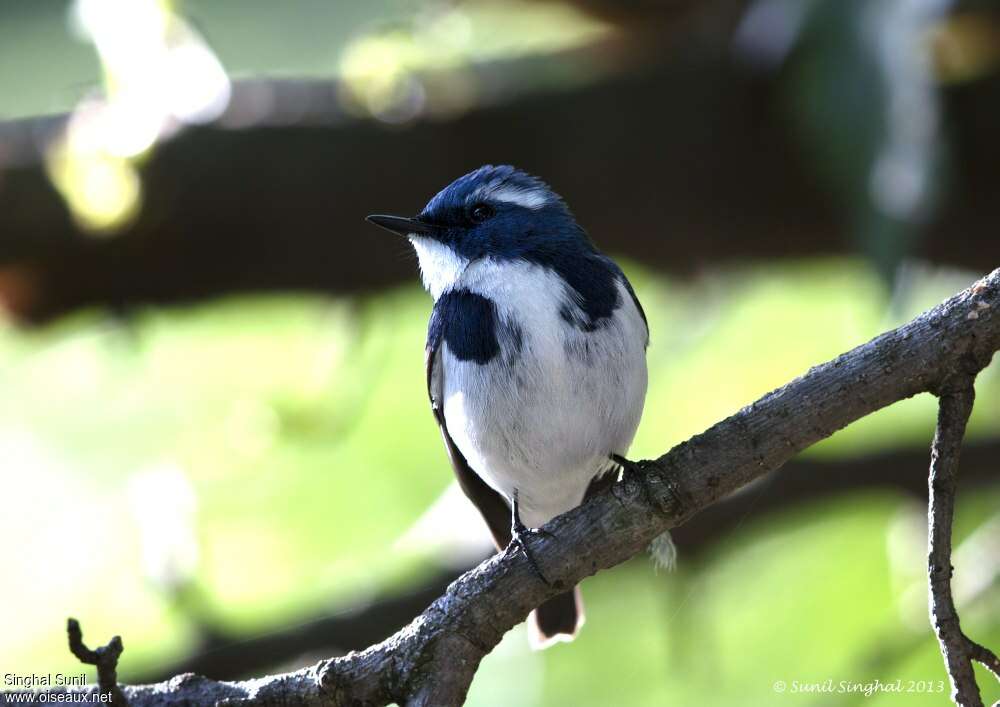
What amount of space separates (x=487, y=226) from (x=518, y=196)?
13 centimetres

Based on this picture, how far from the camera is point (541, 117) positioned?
154 inches

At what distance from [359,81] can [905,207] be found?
182cm

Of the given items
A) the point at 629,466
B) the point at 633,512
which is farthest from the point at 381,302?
the point at 633,512

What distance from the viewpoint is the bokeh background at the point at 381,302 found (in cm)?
364

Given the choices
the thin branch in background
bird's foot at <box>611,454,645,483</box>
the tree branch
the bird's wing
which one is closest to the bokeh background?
the bird's wing

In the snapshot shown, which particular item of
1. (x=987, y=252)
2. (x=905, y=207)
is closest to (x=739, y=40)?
(x=987, y=252)

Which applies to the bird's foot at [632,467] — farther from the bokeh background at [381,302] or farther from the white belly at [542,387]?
the bokeh background at [381,302]

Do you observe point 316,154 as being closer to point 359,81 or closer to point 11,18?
point 359,81

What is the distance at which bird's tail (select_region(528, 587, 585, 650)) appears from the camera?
2.87 metres

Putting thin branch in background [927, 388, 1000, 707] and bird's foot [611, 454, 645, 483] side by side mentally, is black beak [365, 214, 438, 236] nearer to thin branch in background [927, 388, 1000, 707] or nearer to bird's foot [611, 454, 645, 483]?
bird's foot [611, 454, 645, 483]

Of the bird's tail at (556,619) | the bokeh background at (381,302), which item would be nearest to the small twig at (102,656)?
the bird's tail at (556,619)

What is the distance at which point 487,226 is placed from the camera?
271cm

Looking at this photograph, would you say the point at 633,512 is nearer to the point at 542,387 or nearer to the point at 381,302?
the point at 542,387

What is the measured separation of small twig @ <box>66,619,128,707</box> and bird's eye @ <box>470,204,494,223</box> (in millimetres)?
1398
